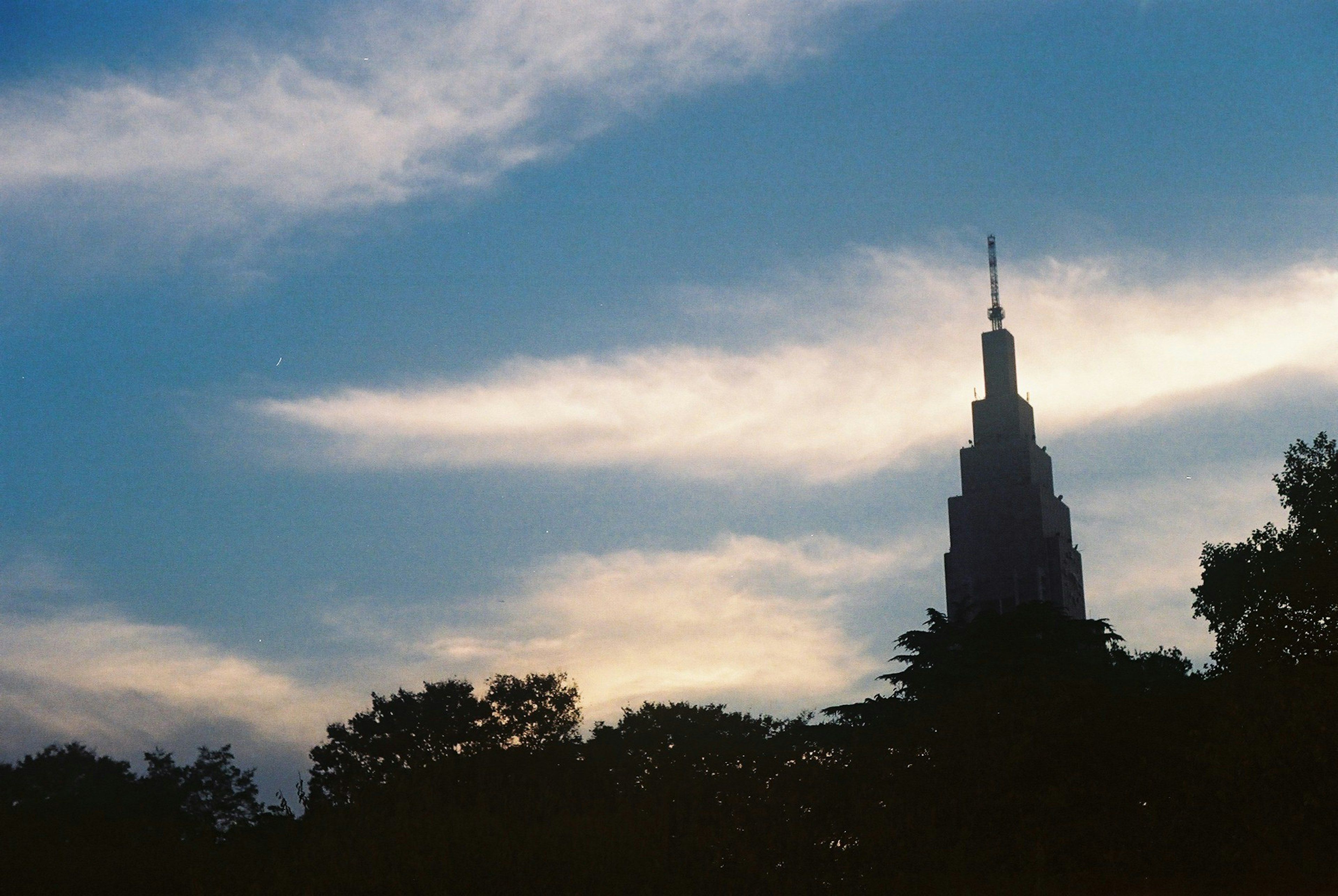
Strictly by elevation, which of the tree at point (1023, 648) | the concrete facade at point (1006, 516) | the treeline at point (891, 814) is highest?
the concrete facade at point (1006, 516)

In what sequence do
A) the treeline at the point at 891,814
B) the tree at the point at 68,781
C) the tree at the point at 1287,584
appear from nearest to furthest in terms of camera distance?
the treeline at the point at 891,814 → the tree at the point at 1287,584 → the tree at the point at 68,781

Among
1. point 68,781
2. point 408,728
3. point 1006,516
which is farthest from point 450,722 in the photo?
point 1006,516

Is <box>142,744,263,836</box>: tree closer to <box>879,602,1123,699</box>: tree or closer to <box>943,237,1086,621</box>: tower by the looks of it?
<box>879,602,1123,699</box>: tree

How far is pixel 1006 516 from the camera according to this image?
172 metres

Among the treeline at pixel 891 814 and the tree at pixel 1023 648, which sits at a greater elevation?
the tree at pixel 1023 648

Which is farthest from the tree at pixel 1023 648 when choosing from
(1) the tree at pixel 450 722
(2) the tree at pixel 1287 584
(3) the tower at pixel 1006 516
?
(3) the tower at pixel 1006 516

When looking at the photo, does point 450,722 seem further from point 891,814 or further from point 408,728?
point 891,814

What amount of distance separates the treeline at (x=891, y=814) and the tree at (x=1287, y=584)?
0.42ft

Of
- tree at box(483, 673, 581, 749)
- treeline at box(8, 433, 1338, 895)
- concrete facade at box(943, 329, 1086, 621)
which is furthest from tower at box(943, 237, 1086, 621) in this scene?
A: treeline at box(8, 433, 1338, 895)

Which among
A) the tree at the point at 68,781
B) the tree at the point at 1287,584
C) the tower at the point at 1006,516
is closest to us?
the tree at the point at 1287,584

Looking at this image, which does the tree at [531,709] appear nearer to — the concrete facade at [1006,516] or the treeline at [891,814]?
the treeline at [891,814]

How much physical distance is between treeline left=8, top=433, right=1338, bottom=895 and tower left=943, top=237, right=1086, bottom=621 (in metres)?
138

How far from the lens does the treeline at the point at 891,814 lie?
20.6 m

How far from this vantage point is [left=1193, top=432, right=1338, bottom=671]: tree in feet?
94.3
